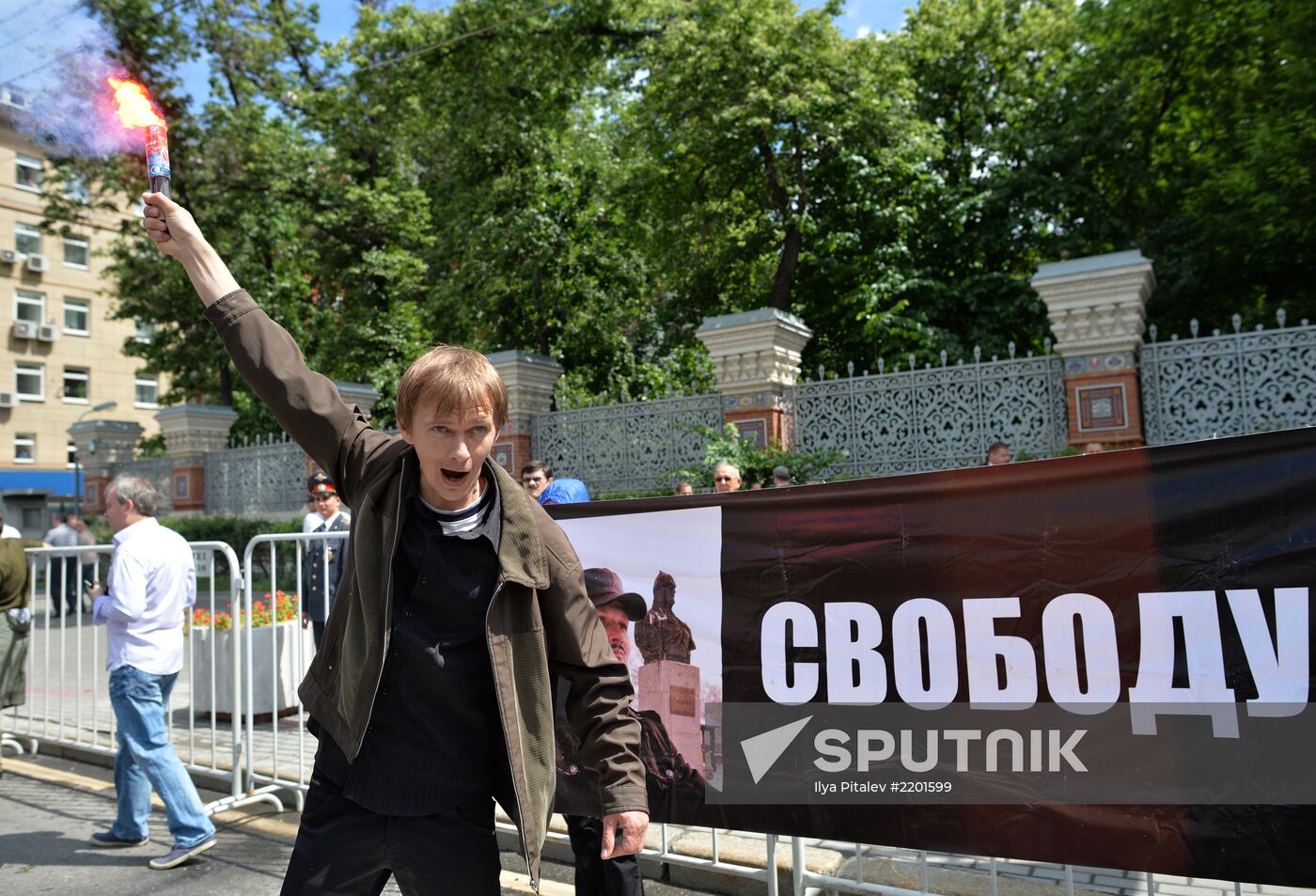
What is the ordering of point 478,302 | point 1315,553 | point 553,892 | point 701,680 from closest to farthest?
A: point 1315,553, point 701,680, point 553,892, point 478,302

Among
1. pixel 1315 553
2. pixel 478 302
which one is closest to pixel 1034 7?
pixel 478 302

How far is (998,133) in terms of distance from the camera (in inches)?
754

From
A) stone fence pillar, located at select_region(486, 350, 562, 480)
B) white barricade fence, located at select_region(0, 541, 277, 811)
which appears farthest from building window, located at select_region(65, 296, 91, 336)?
white barricade fence, located at select_region(0, 541, 277, 811)

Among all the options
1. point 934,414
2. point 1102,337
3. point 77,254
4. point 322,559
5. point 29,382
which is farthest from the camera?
point 77,254

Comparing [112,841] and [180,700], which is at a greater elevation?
[180,700]

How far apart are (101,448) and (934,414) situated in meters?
19.9

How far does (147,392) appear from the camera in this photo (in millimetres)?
45062

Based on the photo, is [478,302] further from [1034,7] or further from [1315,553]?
[1315,553]

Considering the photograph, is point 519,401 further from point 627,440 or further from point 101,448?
point 101,448

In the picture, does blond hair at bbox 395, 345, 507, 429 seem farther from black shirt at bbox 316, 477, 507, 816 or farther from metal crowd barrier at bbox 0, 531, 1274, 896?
metal crowd barrier at bbox 0, 531, 1274, 896

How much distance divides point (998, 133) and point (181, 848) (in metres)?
19.2

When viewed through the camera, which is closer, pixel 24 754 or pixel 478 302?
pixel 24 754

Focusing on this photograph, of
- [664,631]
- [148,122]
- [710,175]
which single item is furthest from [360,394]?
[148,122]

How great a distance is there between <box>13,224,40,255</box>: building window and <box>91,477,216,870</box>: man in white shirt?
1668 inches
